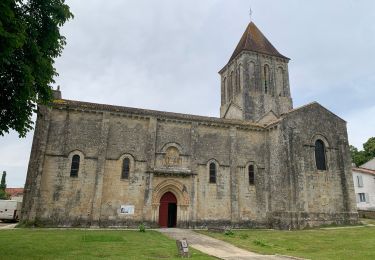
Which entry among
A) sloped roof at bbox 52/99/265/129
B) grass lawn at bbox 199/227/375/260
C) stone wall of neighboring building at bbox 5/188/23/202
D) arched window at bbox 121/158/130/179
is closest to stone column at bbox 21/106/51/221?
sloped roof at bbox 52/99/265/129

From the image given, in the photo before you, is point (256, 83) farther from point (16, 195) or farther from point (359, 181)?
point (16, 195)

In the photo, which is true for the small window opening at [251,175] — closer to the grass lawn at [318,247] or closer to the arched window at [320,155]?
the arched window at [320,155]

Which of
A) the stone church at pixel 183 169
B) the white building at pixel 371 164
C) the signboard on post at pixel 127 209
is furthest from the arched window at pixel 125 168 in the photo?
the white building at pixel 371 164

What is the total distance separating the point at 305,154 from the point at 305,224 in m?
5.86

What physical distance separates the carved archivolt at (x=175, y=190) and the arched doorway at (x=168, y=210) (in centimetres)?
42

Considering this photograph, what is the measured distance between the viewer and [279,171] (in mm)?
26391

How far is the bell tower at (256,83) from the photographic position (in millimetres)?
33000

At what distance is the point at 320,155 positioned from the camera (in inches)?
1087

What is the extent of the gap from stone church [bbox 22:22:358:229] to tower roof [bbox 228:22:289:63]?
10.2m

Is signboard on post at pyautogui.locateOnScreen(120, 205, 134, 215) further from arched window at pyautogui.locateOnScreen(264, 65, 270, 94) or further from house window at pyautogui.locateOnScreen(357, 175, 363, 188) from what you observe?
house window at pyautogui.locateOnScreen(357, 175, 363, 188)

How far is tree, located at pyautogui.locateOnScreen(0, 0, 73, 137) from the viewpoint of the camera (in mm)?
10477

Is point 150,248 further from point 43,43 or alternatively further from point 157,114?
point 157,114

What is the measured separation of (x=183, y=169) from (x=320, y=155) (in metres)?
12.4

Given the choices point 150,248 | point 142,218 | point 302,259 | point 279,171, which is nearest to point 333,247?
point 302,259
